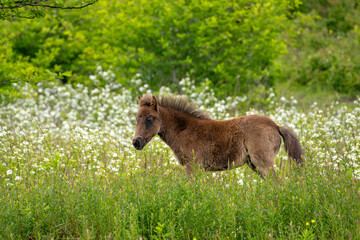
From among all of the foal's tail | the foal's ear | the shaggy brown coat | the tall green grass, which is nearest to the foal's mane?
the shaggy brown coat

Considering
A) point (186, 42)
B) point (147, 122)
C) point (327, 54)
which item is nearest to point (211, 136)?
point (147, 122)

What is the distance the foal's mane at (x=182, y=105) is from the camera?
750 centimetres

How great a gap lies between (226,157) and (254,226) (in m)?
2.00

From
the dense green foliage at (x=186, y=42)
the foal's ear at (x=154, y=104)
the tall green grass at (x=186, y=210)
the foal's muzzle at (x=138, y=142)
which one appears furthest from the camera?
the dense green foliage at (x=186, y=42)

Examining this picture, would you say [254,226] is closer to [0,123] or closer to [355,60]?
[0,123]

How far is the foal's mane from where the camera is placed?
7504mm

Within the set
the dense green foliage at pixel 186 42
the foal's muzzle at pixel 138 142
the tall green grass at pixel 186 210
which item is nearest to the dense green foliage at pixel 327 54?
the dense green foliage at pixel 186 42

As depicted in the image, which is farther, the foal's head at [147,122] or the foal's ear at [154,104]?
the foal's ear at [154,104]

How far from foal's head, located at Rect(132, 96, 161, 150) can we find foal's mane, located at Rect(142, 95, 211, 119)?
0.17m

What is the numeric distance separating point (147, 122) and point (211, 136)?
101 centimetres

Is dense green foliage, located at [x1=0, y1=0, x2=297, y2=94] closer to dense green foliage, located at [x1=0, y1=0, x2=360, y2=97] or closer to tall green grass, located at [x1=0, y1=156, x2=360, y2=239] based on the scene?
dense green foliage, located at [x1=0, y1=0, x2=360, y2=97]

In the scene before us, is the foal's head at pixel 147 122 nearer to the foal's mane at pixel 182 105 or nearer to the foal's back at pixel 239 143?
the foal's mane at pixel 182 105

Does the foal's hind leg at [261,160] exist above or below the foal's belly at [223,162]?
above

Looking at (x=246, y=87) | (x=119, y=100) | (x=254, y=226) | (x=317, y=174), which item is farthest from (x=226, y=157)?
(x=246, y=87)
